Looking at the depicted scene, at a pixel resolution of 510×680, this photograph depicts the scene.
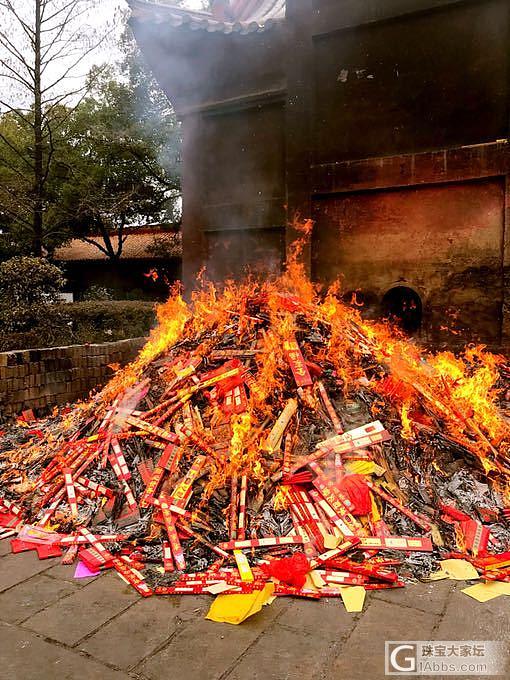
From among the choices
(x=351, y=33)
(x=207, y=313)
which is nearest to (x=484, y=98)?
(x=351, y=33)

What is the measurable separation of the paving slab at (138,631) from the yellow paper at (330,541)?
1163 millimetres

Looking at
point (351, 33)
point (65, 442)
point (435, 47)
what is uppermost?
point (351, 33)

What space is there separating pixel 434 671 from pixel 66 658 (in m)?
2.17

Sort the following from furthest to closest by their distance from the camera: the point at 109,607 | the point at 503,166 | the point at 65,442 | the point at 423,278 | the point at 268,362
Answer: the point at 423,278, the point at 503,166, the point at 65,442, the point at 268,362, the point at 109,607

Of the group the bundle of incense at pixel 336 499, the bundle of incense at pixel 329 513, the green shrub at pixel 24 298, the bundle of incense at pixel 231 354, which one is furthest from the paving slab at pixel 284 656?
the green shrub at pixel 24 298

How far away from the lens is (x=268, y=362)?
5.86 meters

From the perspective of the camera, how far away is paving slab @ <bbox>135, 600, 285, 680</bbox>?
2.96 m

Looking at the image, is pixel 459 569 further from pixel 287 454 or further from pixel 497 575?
pixel 287 454

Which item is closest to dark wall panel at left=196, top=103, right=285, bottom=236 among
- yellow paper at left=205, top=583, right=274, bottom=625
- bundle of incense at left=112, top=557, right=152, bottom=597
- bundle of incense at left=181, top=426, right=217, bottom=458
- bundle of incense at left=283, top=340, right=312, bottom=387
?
bundle of incense at left=283, top=340, right=312, bottom=387

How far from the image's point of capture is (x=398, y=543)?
428 cm

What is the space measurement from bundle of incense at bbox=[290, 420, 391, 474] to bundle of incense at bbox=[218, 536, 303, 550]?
690mm

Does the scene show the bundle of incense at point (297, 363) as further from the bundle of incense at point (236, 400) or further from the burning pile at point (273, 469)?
the bundle of incense at point (236, 400)

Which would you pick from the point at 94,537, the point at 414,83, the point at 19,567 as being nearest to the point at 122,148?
the point at 414,83

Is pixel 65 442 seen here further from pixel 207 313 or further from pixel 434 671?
pixel 434 671
